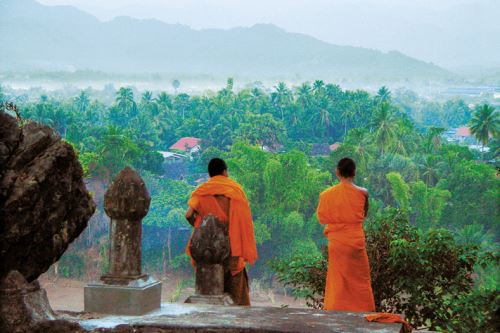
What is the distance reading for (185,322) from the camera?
3.53m

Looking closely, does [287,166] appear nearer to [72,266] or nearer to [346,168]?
[72,266]

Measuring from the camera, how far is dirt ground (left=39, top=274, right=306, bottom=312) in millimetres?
42156

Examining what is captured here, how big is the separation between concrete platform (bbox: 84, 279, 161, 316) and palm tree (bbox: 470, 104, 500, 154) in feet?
169

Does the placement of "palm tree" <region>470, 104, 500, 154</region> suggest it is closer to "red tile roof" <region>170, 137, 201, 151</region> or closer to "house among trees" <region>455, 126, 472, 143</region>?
"house among trees" <region>455, 126, 472, 143</region>

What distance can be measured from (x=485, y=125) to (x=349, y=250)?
164 ft

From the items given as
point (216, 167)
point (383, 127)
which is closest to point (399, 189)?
point (383, 127)

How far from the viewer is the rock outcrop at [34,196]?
3.04m

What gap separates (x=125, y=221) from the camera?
14.4 ft

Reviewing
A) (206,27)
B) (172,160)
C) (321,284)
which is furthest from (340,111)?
(206,27)

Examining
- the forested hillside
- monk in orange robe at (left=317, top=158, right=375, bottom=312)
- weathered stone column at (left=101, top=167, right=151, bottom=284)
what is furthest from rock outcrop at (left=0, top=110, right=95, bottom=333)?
the forested hillside

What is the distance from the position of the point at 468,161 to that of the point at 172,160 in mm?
21767

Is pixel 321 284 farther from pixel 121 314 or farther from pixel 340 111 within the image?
pixel 340 111

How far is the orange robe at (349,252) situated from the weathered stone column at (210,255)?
965 millimetres

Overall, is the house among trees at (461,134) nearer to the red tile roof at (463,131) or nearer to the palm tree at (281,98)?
the red tile roof at (463,131)
